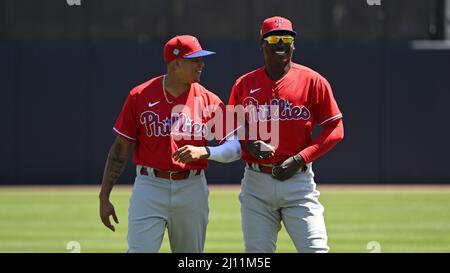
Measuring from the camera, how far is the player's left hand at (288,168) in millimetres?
6660

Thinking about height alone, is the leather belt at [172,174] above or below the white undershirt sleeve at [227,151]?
below

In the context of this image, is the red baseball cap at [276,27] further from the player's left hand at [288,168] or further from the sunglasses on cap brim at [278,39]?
the player's left hand at [288,168]

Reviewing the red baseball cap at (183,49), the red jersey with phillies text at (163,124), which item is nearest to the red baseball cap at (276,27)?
the red baseball cap at (183,49)

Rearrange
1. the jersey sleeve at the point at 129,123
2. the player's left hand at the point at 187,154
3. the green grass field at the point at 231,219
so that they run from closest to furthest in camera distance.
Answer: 1. the player's left hand at the point at 187,154
2. the jersey sleeve at the point at 129,123
3. the green grass field at the point at 231,219

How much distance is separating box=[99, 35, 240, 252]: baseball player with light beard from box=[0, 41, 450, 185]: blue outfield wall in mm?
12347

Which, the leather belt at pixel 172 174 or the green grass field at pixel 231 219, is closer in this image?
the leather belt at pixel 172 174

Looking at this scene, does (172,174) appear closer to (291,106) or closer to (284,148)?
(284,148)

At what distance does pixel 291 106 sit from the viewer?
22.1 ft

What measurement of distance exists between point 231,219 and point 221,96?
5910 mm

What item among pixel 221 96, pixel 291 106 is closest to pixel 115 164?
pixel 291 106

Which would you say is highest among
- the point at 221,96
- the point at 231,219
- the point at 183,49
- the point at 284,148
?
the point at 183,49

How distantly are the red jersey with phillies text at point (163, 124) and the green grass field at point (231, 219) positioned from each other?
12.8 ft

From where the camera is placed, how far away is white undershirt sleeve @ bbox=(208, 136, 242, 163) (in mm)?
6613
